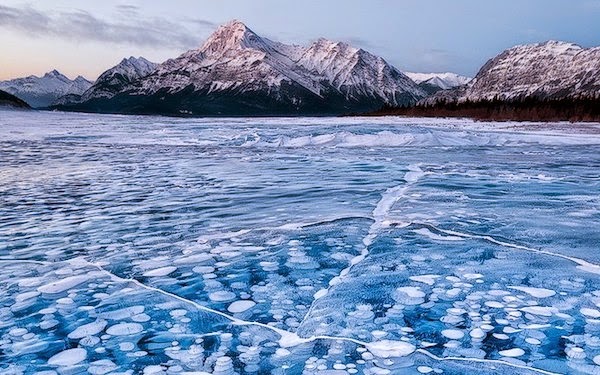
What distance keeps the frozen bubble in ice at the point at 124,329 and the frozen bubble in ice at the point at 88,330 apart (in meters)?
0.09

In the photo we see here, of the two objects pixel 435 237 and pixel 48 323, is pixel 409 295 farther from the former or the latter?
pixel 48 323

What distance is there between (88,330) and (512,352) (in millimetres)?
3054

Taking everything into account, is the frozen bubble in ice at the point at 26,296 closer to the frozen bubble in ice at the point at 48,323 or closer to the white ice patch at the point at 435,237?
the frozen bubble in ice at the point at 48,323

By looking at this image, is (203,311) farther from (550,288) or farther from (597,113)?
(597,113)

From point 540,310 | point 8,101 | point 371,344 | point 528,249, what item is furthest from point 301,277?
point 8,101

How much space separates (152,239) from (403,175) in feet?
25.5

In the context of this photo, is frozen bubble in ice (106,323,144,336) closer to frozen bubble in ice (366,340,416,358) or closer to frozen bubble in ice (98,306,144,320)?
frozen bubble in ice (98,306,144,320)

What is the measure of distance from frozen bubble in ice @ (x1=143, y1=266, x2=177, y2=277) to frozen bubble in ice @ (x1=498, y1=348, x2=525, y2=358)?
10.8ft

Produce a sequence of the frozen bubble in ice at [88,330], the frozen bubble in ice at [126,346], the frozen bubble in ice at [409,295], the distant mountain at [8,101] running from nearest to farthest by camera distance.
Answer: the frozen bubble in ice at [126,346] < the frozen bubble in ice at [88,330] < the frozen bubble in ice at [409,295] < the distant mountain at [8,101]

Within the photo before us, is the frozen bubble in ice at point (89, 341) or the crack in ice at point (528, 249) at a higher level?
the crack in ice at point (528, 249)

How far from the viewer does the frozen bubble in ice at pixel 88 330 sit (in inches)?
162

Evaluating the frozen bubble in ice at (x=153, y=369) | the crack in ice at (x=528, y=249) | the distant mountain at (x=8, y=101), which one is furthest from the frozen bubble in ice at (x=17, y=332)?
the distant mountain at (x=8, y=101)

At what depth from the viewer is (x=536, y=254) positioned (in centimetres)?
621

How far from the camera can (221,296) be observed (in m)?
4.97
